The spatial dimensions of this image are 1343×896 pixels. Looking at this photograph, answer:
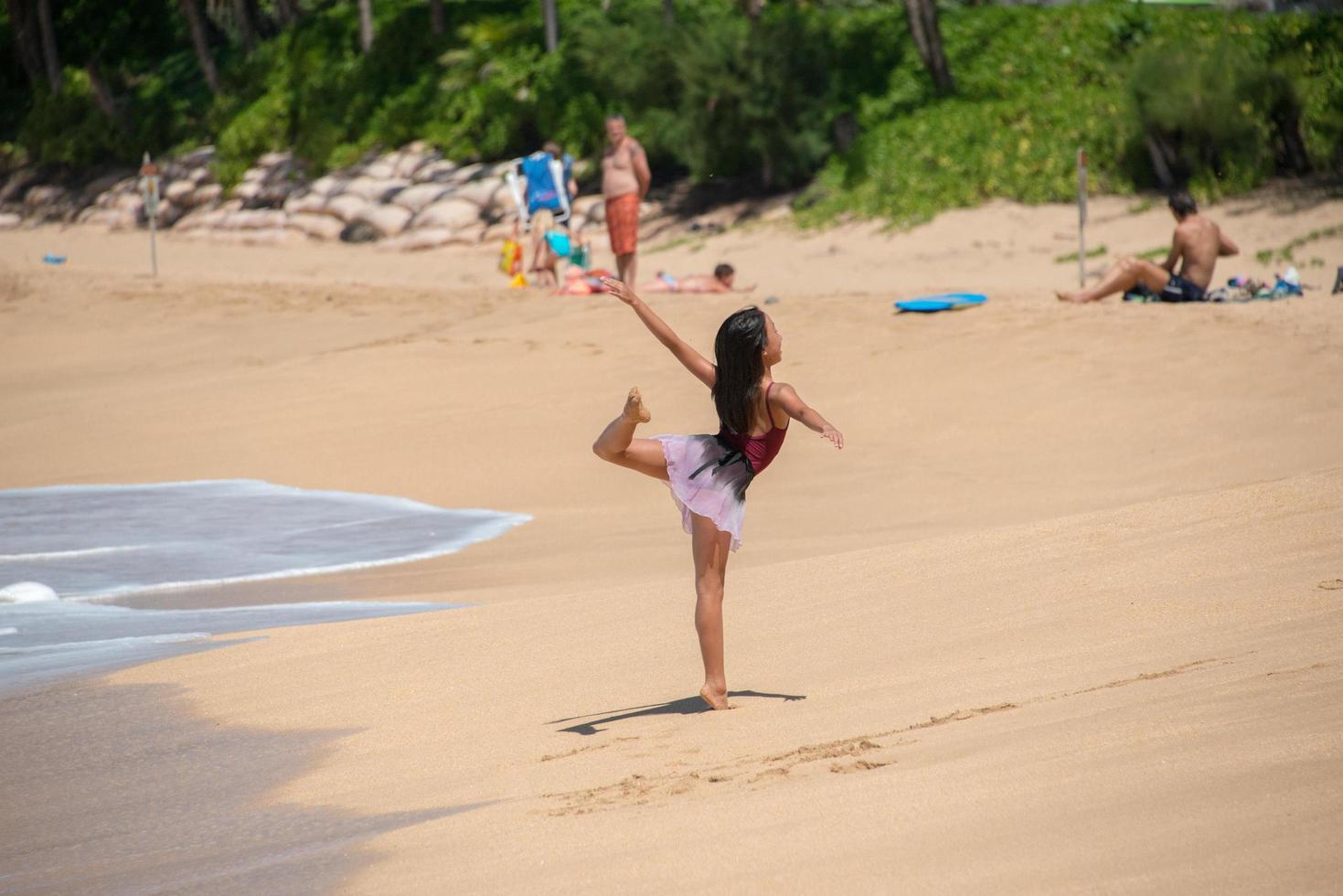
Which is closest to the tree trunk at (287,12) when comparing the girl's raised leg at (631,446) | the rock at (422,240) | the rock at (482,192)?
the rock at (482,192)

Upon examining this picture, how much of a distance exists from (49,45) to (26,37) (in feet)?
8.04

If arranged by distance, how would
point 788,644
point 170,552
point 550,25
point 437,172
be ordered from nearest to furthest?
1. point 788,644
2. point 170,552
3. point 437,172
4. point 550,25

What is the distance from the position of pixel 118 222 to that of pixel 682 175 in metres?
13.6

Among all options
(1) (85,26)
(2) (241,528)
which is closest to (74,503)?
(2) (241,528)

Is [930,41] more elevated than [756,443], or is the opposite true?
[930,41]

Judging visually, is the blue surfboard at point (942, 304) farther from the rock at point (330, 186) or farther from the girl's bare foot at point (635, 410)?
the rock at point (330, 186)

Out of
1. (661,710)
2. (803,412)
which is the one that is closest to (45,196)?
(661,710)

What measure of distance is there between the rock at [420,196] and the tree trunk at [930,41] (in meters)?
8.42

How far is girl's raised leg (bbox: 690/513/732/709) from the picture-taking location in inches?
187

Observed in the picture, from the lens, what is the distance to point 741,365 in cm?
471

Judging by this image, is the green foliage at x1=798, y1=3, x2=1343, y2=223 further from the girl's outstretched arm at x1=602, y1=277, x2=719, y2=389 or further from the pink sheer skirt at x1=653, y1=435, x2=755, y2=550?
the pink sheer skirt at x1=653, y1=435, x2=755, y2=550

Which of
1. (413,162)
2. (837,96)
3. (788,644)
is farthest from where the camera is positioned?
(413,162)

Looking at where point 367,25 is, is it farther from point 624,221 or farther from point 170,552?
point 170,552

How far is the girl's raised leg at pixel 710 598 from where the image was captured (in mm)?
4742
